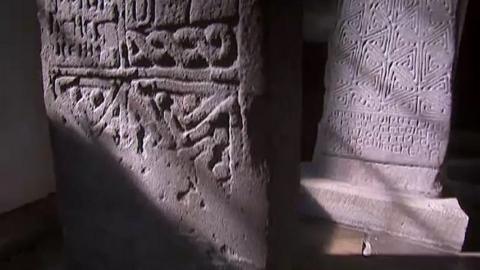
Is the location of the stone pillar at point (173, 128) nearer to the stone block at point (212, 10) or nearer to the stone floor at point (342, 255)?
the stone block at point (212, 10)

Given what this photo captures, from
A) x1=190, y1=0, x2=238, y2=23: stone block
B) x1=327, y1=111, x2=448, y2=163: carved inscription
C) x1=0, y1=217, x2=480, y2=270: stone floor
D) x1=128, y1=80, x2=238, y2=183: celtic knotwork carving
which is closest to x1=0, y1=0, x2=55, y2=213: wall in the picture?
x1=0, y1=217, x2=480, y2=270: stone floor

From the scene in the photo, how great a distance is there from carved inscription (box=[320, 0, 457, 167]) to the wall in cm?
129

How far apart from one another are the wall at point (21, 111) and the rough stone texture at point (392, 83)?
1.30 m

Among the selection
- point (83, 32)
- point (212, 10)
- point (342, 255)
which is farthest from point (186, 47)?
point (342, 255)

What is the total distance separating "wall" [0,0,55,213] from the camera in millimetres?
2188

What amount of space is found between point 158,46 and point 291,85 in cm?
36

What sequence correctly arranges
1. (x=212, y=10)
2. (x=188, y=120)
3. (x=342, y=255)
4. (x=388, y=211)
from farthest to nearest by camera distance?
A: (x=388, y=211), (x=342, y=255), (x=188, y=120), (x=212, y=10)

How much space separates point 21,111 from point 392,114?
1.59 m

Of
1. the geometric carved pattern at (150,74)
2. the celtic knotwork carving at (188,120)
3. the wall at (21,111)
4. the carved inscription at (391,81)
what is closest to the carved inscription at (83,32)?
the geometric carved pattern at (150,74)

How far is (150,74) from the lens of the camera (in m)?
1.43

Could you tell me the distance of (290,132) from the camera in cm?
135

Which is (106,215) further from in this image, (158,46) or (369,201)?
(369,201)

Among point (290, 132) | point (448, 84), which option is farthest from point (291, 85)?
point (448, 84)

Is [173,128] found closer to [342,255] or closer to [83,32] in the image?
[83,32]
